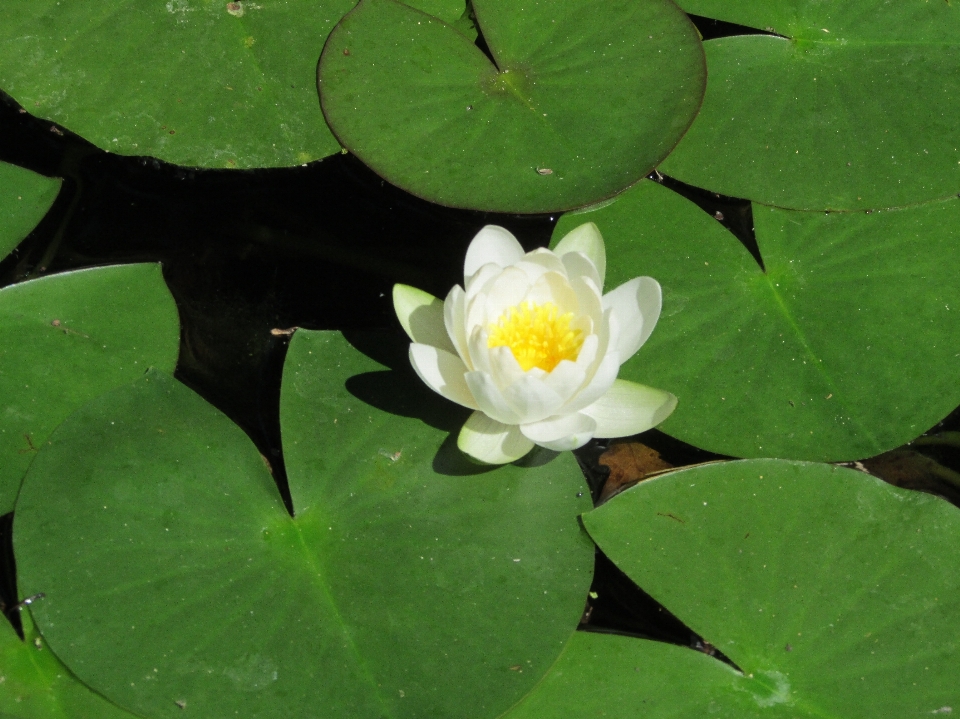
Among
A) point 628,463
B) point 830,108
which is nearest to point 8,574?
point 628,463

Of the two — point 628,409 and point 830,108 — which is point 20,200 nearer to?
point 628,409

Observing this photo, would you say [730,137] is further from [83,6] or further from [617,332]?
[83,6]

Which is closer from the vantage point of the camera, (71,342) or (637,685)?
(637,685)

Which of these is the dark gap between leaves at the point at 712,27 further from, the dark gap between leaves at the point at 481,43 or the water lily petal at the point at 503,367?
the water lily petal at the point at 503,367

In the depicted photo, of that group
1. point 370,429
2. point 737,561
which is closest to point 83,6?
point 370,429

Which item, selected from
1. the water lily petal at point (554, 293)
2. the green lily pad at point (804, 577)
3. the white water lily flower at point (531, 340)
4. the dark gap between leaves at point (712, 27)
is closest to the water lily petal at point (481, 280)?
the white water lily flower at point (531, 340)

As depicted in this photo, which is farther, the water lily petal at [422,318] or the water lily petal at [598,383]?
the water lily petal at [422,318]
